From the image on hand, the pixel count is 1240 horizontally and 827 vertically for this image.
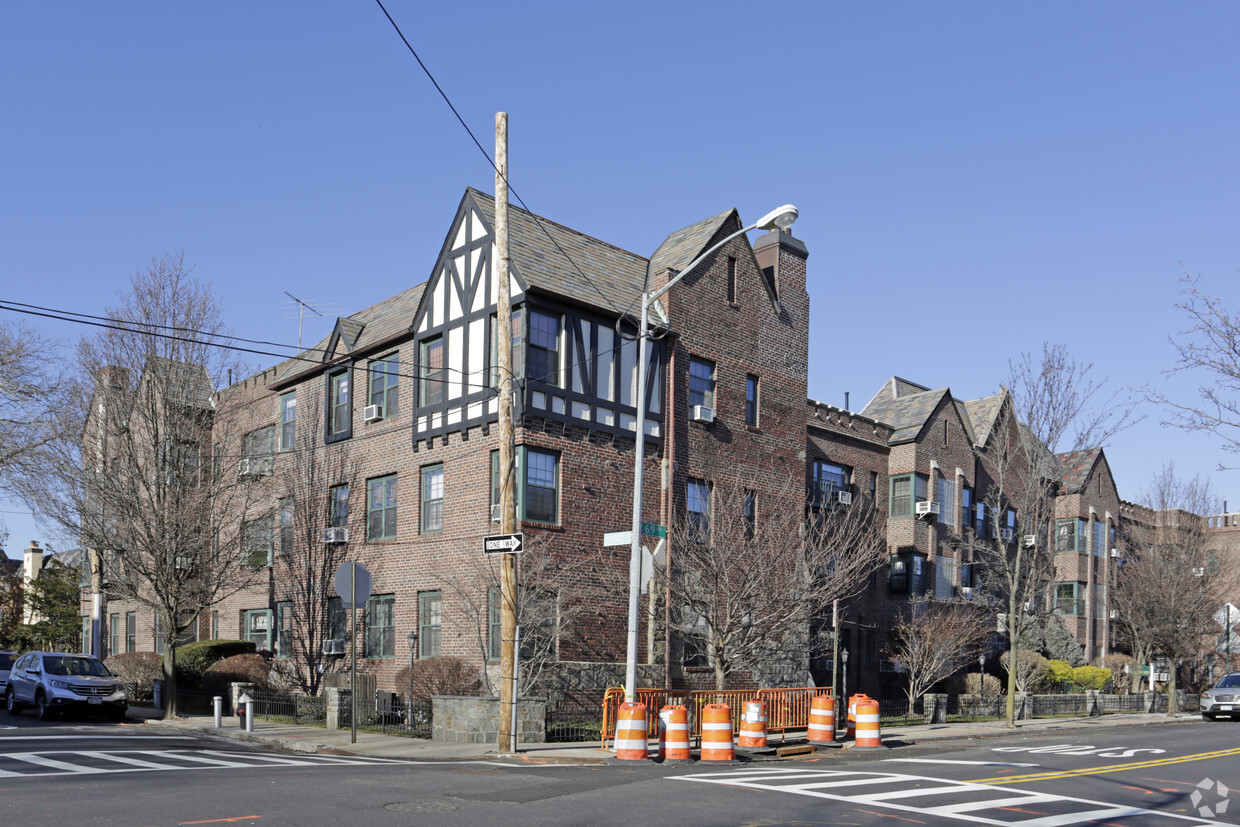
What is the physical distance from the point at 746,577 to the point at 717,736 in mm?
5385

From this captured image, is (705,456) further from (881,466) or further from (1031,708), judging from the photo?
(1031,708)

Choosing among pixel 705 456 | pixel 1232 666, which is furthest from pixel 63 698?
pixel 1232 666

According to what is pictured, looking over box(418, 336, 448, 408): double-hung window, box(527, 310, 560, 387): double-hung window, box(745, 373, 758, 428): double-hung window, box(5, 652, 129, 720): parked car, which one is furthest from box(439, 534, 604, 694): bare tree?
box(5, 652, 129, 720): parked car

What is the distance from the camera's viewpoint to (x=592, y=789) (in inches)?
532

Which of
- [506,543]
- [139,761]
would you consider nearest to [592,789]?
[506,543]

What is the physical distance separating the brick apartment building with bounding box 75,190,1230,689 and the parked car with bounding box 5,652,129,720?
200 inches

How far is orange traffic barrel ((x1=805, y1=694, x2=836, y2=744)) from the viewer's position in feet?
70.5

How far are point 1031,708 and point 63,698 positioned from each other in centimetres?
2906

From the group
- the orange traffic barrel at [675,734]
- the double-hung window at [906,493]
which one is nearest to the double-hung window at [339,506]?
the orange traffic barrel at [675,734]

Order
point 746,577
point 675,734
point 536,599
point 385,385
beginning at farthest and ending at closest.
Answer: point 385,385, point 536,599, point 746,577, point 675,734

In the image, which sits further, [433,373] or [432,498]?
[433,373]

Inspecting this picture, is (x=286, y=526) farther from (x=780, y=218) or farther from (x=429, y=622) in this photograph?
(x=780, y=218)

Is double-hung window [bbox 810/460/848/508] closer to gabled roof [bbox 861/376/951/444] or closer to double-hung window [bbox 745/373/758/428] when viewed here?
gabled roof [bbox 861/376/951/444]

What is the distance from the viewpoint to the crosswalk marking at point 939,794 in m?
12.2
